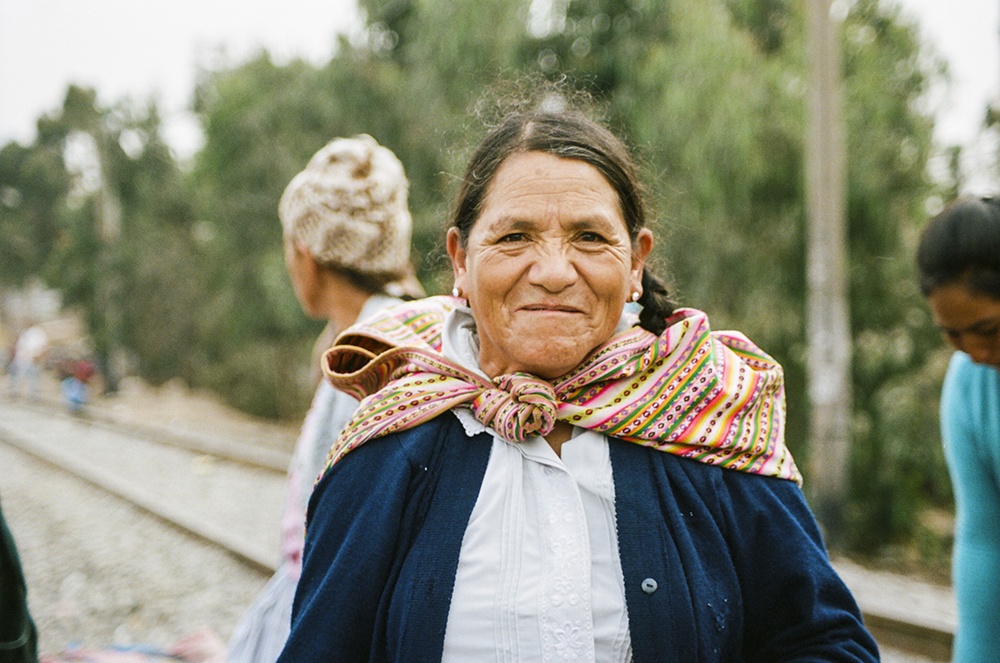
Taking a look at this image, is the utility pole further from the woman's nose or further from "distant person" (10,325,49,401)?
"distant person" (10,325,49,401)

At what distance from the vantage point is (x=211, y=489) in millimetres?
10453

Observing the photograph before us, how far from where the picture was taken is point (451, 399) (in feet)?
5.29

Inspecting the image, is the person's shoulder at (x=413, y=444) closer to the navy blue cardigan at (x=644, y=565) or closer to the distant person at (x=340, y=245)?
the navy blue cardigan at (x=644, y=565)

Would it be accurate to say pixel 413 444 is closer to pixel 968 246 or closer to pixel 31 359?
pixel 968 246

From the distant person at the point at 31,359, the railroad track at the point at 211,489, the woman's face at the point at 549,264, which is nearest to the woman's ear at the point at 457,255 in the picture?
the woman's face at the point at 549,264

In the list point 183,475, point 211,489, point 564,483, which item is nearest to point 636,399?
point 564,483

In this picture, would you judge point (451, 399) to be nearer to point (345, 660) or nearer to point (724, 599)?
point (345, 660)

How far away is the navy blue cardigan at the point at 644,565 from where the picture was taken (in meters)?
1.43

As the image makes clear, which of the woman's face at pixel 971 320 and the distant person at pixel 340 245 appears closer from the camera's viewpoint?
the woman's face at pixel 971 320

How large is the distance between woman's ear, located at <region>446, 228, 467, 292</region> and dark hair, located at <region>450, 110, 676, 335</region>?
0.07 ft

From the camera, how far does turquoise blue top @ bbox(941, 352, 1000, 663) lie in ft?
6.60

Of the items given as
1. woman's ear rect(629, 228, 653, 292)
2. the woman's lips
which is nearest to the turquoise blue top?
woman's ear rect(629, 228, 653, 292)

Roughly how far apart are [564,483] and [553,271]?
459 millimetres

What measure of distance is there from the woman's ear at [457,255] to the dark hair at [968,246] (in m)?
1.37
